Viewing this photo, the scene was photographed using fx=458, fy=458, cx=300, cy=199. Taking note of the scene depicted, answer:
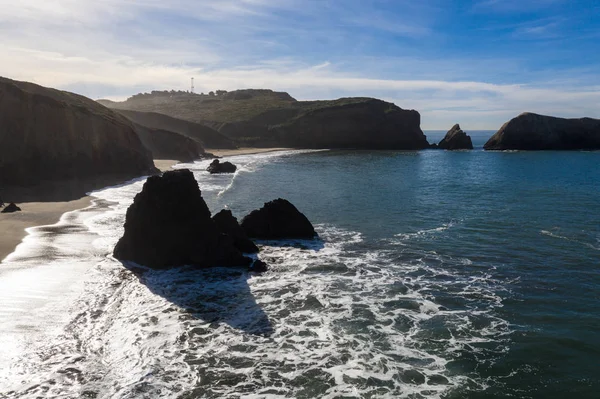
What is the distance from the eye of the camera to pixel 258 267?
69.8 ft

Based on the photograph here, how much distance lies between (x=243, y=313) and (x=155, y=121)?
107217 mm

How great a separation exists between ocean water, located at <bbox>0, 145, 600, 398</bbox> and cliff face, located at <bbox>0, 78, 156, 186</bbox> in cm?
1616

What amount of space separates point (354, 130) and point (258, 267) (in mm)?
133782

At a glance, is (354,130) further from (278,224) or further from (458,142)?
(278,224)

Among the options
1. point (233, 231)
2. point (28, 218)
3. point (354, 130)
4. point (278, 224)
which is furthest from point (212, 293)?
point (354, 130)

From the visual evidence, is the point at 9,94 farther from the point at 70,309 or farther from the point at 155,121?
the point at 155,121

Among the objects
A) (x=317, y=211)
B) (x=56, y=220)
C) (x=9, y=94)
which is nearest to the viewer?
(x=56, y=220)

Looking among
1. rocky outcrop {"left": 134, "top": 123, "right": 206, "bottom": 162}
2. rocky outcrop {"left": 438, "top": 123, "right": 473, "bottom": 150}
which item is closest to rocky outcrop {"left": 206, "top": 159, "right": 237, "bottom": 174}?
rocky outcrop {"left": 134, "top": 123, "right": 206, "bottom": 162}

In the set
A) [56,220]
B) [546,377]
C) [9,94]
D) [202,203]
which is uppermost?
[9,94]

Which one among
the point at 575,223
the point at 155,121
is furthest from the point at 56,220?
the point at 155,121

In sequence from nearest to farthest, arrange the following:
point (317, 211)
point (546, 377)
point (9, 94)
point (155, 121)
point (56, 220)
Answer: point (546, 377)
point (56, 220)
point (317, 211)
point (9, 94)
point (155, 121)

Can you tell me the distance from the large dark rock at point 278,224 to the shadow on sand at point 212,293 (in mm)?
6505

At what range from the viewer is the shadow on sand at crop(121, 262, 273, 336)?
1587 centimetres

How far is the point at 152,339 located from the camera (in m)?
14.3
